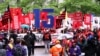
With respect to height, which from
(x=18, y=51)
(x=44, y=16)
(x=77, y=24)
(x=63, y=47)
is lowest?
(x=77, y=24)

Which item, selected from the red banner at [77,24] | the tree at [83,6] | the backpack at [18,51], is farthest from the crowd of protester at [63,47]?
the tree at [83,6]

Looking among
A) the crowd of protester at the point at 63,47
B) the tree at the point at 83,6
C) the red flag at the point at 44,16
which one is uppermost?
the crowd of protester at the point at 63,47

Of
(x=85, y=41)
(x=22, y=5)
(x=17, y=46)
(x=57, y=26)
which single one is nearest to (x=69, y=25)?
(x=57, y=26)

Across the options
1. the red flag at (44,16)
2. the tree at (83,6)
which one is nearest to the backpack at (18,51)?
the red flag at (44,16)

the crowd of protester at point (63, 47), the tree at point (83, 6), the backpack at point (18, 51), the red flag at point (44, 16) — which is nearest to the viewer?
the crowd of protester at point (63, 47)

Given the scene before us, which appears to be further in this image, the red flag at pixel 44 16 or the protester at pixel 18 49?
the red flag at pixel 44 16

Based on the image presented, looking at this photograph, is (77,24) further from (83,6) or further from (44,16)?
(83,6)

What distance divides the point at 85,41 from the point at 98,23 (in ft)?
71.5

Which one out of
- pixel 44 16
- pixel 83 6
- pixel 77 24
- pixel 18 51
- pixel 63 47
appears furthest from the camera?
pixel 83 6

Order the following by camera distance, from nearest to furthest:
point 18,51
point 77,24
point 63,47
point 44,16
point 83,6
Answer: point 18,51
point 63,47
point 44,16
point 77,24
point 83,6

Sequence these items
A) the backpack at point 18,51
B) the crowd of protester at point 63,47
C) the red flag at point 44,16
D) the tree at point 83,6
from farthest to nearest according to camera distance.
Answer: the tree at point 83,6 < the red flag at point 44,16 < the backpack at point 18,51 < the crowd of protester at point 63,47

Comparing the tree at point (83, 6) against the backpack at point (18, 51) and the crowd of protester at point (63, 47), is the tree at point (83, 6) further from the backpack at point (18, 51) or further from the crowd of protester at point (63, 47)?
the backpack at point (18, 51)

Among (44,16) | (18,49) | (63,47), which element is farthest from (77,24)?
→ (18,49)

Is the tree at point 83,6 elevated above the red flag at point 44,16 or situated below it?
Result: below
